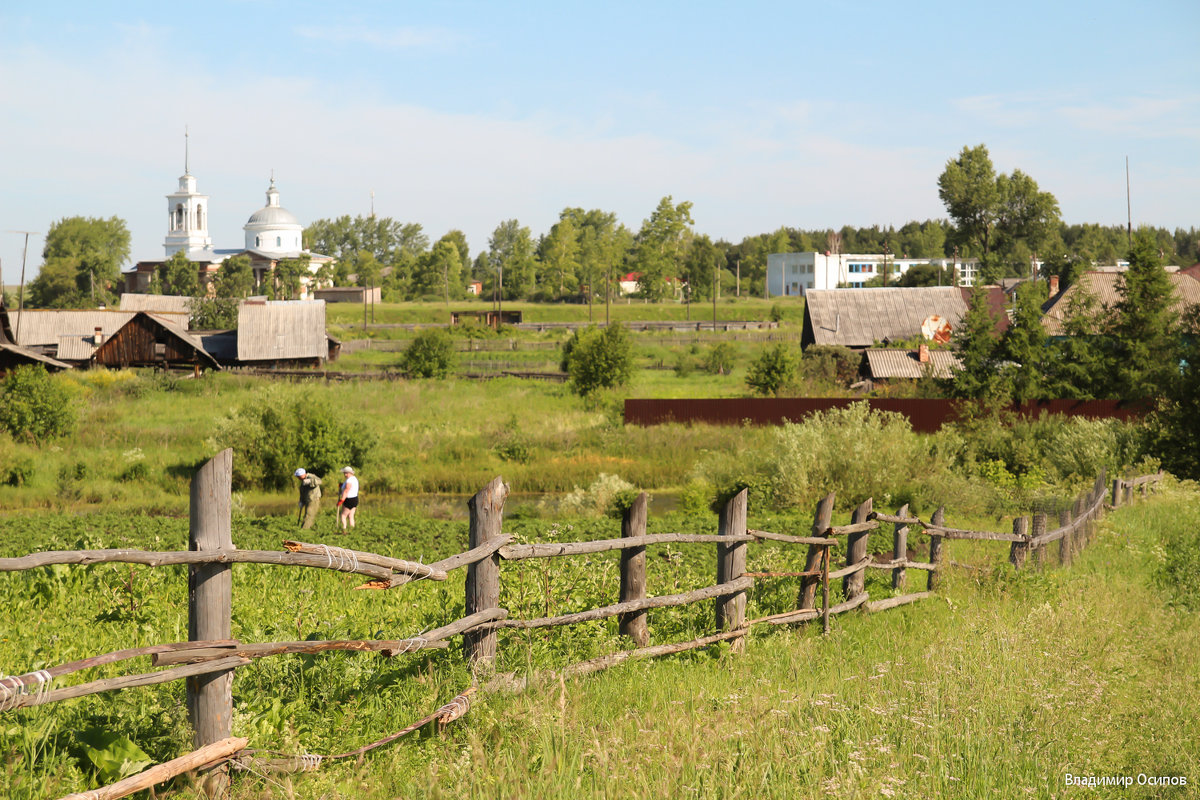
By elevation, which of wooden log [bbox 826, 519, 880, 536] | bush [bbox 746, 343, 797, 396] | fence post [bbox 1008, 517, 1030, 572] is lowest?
fence post [bbox 1008, 517, 1030, 572]

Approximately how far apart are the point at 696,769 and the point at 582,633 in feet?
6.55

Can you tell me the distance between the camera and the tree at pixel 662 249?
101000mm

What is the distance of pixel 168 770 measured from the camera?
3402 millimetres

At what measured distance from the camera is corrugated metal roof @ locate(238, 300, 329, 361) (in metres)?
53.3

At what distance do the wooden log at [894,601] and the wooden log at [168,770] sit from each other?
6.09 metres

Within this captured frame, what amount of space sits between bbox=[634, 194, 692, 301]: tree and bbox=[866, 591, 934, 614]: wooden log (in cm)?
9240

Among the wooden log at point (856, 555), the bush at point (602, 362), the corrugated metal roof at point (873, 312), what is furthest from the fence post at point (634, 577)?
the corrugated metal roof at point (873, 312)

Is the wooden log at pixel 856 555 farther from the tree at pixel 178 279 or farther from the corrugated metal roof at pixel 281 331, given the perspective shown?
the tree at pixel 178 279

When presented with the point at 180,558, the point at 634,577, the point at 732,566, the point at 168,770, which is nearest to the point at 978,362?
the point at 732,566

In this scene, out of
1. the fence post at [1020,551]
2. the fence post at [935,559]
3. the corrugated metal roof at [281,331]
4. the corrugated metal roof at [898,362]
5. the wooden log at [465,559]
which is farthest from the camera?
the corrugated metal roof at [281,331]

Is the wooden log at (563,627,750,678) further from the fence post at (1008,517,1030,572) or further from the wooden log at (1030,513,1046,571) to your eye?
the wooden log at (1030,513,1046,571)

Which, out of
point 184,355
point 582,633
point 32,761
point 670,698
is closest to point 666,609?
point 582,633

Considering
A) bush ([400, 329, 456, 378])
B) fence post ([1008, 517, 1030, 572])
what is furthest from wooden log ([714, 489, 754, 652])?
bush ([400, 329, 456, 378])

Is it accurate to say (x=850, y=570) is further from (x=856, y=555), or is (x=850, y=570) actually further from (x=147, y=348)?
(x=147, y=348)
